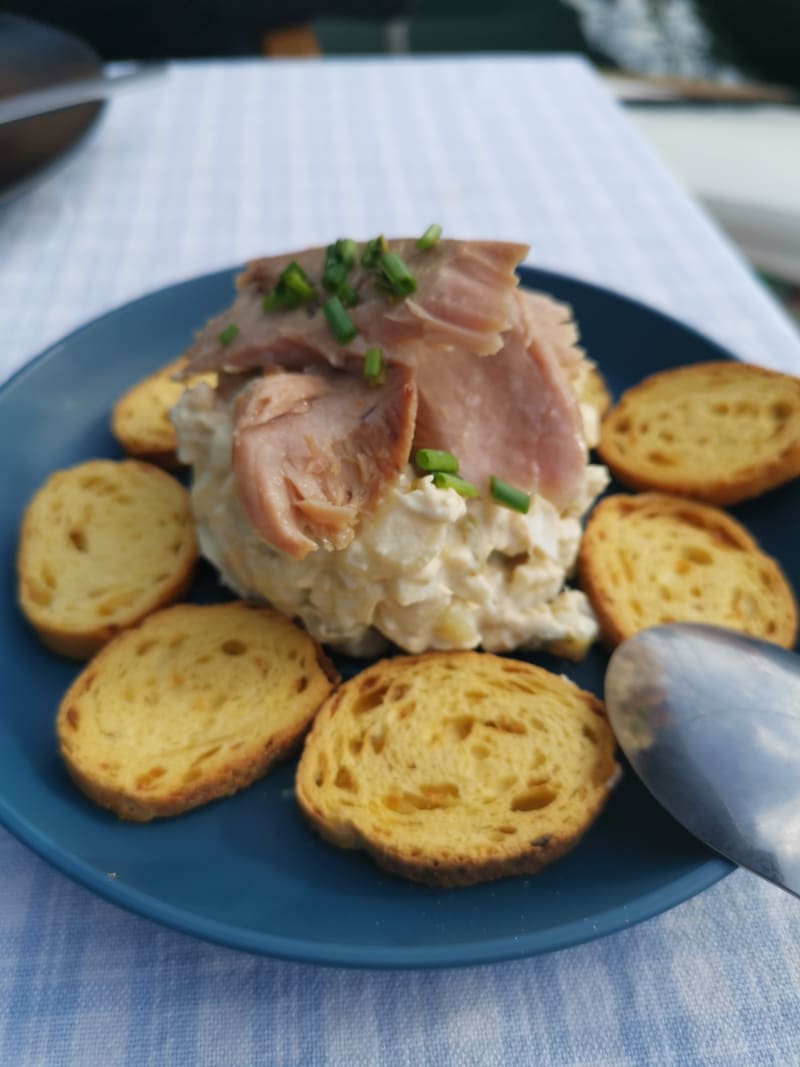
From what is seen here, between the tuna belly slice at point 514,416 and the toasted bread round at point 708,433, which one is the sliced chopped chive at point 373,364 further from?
the toasted bread round at point 708,433

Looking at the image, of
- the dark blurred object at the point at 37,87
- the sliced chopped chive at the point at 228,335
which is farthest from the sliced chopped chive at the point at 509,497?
the dark blurred object at the point at 37,87

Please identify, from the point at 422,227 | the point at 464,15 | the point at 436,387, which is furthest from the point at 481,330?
the point at 464,15

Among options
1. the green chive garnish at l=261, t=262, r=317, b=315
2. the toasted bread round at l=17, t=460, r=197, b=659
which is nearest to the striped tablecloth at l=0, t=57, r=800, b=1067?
the toasted bread round at l=17, t=460, r=197, b=659

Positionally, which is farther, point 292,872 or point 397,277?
point 397,277

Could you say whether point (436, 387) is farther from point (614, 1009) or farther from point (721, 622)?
point (614, 1009)

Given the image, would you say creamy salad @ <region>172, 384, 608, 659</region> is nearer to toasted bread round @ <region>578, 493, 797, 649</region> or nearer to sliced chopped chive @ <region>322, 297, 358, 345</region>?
toasted bread round @ <region>578, 493, 797, 649</region>

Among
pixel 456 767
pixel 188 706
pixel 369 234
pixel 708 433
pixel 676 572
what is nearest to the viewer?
pixel 456 767

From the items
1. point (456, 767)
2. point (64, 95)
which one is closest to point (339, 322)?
point (456, 767)

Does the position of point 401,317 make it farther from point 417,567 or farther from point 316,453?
point 417,567
